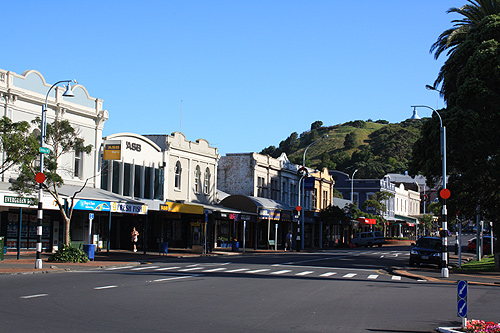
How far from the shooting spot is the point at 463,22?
35.5 meters

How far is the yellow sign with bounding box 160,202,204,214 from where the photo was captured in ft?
125

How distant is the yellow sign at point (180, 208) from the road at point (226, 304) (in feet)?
55.0

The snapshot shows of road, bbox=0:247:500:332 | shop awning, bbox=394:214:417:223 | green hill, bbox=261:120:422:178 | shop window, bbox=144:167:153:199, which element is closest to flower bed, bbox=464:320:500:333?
road, bbox=0:247:500:332

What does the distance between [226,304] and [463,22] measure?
2809cm

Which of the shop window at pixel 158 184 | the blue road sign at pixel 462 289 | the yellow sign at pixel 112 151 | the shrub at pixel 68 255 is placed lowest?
the shrub at pixel 68 255

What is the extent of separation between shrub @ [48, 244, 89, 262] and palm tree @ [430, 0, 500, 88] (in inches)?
925

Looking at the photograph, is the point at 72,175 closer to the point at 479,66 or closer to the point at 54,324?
the point at 479,66

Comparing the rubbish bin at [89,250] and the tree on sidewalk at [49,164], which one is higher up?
the tree on sidewalk at [49,164]

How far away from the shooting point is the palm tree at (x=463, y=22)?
108ft

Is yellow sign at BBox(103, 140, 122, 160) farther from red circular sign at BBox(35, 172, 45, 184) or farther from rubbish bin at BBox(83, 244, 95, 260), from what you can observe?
red circular sign at BBox(35, 172, 45, 184)

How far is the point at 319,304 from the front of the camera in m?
14.1

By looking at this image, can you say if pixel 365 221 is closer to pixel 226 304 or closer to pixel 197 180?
pixel 197 180

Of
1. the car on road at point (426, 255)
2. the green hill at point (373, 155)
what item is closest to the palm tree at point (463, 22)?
the car on road at point (426, 255)

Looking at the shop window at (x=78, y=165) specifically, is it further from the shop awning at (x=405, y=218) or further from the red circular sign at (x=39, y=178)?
the shop awning at (x=405, y=218)
